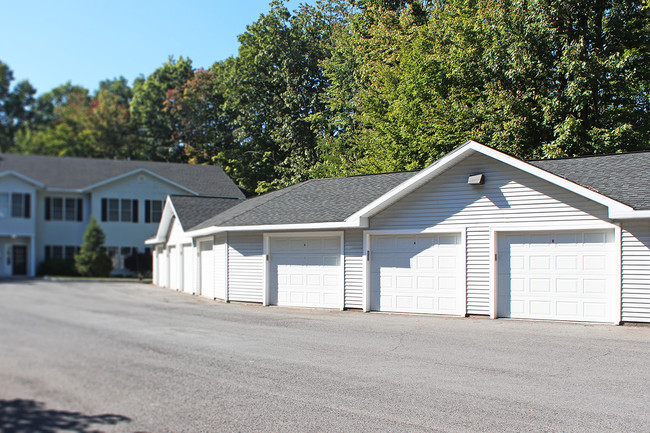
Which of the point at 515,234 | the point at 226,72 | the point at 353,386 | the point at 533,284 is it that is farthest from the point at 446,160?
the point at 226,72

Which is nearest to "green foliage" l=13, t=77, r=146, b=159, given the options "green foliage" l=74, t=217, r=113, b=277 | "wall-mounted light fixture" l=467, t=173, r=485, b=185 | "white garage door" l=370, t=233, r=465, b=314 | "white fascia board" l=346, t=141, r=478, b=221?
"green foliage" l=74, t=217, r=113, b=277

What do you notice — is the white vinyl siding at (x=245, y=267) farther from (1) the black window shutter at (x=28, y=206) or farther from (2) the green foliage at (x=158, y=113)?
(2) the green foliage at (x=158, y=113)

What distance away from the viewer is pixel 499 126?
22.5m

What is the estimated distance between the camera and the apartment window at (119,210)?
32.1 meters

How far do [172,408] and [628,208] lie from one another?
34.5ft

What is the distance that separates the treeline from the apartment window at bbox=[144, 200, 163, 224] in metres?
3.33

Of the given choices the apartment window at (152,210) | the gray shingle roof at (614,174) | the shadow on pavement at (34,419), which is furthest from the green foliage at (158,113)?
the shadow on pavement at (34,419)

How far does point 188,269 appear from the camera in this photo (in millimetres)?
24859

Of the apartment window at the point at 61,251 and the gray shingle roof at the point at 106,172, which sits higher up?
the gray shingle roof at the point at 106,172

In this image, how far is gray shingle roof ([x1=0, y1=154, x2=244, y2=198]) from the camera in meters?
17.4

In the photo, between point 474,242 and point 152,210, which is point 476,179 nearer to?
point 474,242

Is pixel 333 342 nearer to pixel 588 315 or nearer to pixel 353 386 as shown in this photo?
pixel 353 386

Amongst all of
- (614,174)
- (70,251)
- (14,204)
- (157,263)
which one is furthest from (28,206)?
(614,174)

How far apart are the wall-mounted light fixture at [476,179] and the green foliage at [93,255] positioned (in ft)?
72.9
